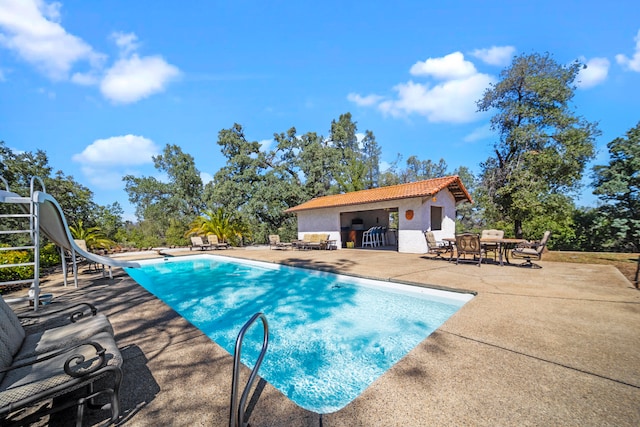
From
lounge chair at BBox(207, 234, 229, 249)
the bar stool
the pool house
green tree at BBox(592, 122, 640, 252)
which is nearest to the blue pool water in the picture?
the pool house

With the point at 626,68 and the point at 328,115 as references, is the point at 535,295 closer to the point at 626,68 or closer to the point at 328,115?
the point at 626,68

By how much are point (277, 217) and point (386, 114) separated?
58.4 ft

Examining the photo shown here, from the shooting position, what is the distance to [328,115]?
103 feet

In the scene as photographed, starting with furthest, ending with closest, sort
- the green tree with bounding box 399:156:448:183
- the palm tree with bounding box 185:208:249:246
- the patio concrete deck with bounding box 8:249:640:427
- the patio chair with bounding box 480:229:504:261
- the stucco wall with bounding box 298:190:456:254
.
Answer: the green tree with bounding box 399:156:448:183
the palm tree with bounding box 185:208:249:246
the stucco wall with bounding box 298:190:456:254
the patio chair with bounding box 480:229:504:261
the patio concrete deck with bounding box 8:249:640:427

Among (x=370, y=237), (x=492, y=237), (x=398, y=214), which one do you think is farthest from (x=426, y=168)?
(x=492, y=237)

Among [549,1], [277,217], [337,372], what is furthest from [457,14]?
[277,217]

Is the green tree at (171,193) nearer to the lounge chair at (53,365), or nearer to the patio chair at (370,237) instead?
the patio chair at (370,237)

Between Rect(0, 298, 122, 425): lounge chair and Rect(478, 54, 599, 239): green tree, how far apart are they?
16.6m

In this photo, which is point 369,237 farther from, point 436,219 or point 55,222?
point 55,222

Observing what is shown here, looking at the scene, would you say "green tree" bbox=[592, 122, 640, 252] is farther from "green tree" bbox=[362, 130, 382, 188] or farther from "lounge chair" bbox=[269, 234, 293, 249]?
"green tree" bbox=[362, 130, 382, 188]

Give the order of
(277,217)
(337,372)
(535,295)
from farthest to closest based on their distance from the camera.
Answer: (277,217) → (535,295) → (337,372)

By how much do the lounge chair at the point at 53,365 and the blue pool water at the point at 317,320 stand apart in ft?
5.76

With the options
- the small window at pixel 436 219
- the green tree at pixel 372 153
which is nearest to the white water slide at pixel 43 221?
the small window at pixel 436 219

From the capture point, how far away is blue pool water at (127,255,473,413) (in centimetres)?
341
